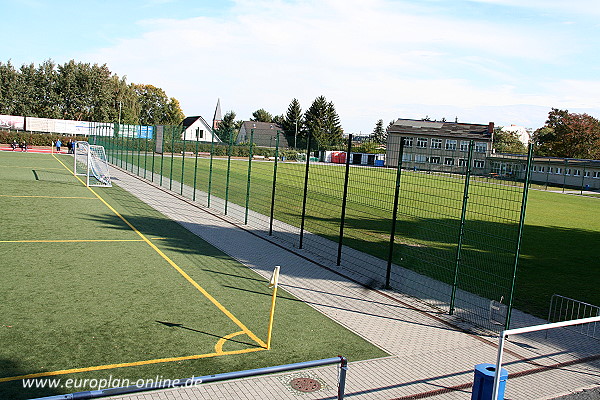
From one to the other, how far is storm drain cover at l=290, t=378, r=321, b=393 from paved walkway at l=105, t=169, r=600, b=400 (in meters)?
0.09

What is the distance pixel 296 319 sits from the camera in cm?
902

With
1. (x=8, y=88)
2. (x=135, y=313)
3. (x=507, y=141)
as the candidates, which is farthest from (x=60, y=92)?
(x=135, y=313)

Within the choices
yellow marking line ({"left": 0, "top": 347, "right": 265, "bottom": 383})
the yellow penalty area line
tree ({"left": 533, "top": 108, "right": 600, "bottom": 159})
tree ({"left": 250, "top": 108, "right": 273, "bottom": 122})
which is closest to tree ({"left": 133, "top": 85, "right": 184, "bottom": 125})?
tree ({"left": 250, "top": 108, "right": 273, "bottom": 122})

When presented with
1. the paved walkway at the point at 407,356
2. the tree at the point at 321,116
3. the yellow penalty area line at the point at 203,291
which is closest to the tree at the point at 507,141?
the tree at the point at 321,116

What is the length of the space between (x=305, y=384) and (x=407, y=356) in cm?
200

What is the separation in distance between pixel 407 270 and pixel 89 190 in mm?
17922

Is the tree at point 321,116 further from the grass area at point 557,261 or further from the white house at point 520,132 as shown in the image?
the grass area at point 557,261

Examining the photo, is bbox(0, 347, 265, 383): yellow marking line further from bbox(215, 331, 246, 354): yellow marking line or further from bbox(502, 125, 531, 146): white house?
bbox(502, 125, 531, 146): white house

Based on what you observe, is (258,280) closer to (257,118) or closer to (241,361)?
(241,361)

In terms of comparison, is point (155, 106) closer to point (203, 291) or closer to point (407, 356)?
point (203, 291)

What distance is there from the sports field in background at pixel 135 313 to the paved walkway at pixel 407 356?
0.41 m

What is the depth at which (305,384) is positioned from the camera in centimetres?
672

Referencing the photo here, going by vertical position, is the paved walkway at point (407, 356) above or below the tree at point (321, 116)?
below

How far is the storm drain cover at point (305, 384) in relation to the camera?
659 cm
